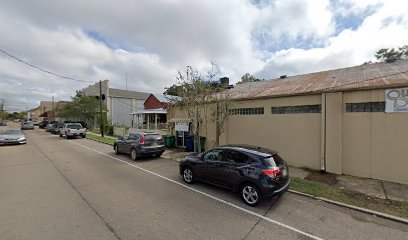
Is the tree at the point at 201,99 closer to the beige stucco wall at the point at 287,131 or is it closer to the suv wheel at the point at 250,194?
the beige stucco wall at the point at 287,131

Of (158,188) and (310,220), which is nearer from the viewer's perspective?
(310,220)

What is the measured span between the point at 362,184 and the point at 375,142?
177 cm

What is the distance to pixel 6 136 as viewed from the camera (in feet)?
54.5

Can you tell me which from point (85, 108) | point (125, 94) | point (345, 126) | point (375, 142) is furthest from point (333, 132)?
point (125, 94)

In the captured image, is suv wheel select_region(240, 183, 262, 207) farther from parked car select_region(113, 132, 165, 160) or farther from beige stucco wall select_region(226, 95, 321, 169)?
parked car select_region(113, 132, 165, 160)

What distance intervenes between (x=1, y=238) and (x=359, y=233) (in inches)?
269

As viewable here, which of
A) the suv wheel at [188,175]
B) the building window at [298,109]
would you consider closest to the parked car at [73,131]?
Result: the suv wheel at [188,175]

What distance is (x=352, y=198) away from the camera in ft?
19.9

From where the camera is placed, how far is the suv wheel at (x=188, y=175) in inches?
283

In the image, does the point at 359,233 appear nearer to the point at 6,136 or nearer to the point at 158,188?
the point at 158,188

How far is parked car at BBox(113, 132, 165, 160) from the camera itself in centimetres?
1104

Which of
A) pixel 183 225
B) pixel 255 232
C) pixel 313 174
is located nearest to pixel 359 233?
pixel 255 232

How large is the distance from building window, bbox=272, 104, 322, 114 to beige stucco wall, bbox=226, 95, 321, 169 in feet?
0.48

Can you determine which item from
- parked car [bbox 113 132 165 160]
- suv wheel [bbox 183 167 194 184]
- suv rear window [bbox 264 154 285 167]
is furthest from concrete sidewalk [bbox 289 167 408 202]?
parked car [bbox 113 132 165 160]
